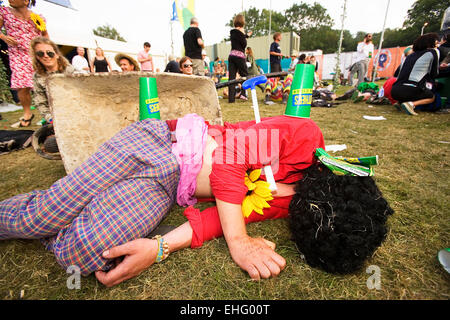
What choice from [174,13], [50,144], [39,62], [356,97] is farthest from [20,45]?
[174,13]

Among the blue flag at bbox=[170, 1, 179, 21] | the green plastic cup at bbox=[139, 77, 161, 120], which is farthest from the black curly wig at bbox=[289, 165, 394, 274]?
the blue flag at bbox=[170, 1, 179, 21]

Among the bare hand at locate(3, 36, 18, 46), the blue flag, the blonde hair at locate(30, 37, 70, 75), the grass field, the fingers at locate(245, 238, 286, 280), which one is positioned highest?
the blue flag

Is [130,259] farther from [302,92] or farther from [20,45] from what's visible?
[20,45]

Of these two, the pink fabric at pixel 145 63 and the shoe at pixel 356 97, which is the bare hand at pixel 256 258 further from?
the pink fabric at pixel 145 63

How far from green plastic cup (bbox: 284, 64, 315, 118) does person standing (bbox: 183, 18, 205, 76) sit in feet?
12.1

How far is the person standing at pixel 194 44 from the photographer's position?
4.40 metres

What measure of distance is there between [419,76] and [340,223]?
14.2 ft

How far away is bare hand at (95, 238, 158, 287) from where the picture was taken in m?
0.82

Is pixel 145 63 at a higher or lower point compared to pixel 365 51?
lower

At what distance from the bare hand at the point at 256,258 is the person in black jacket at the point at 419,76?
4.19 meters

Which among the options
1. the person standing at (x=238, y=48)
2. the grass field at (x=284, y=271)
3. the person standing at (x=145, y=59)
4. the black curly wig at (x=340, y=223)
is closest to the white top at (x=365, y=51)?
the person standing at (x=238, y=48)

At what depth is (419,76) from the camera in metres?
3.57

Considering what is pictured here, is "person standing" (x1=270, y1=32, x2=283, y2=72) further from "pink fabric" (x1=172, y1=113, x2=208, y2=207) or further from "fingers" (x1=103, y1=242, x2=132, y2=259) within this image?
"fingers" (x1=103, y1=242, x2=132, y2=259)
